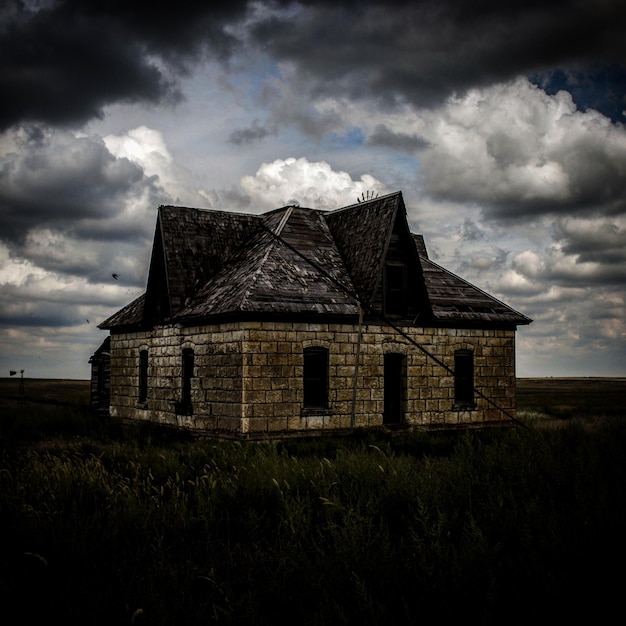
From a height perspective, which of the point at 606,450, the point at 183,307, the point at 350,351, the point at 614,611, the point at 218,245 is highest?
the point at 218,245

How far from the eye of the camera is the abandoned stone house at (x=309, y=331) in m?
16.6

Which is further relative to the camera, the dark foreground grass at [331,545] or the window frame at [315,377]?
the window frame at [315,377]

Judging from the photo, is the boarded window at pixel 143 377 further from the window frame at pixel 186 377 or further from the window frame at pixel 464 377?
the window frame at pixel 464 377

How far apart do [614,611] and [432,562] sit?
4.39 ft

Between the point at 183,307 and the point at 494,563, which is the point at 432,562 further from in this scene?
the point at 183,307

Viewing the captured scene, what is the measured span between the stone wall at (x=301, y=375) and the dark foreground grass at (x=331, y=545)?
20.8 feet

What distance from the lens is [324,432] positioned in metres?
17.0

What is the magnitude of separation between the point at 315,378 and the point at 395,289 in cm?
385

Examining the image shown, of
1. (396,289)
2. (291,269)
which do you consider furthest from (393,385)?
(291,269)

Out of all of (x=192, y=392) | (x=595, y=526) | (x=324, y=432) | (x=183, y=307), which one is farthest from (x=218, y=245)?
(x=595, y=526)

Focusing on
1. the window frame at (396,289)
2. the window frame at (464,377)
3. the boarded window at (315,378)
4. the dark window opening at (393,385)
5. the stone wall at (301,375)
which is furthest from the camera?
the window frame at (464,377)

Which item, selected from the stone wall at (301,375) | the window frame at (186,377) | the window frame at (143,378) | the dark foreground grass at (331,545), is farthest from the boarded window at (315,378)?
the window frame at (143,378)

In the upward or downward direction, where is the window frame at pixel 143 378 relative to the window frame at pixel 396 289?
downward

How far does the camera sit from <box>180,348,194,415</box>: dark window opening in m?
19.0
